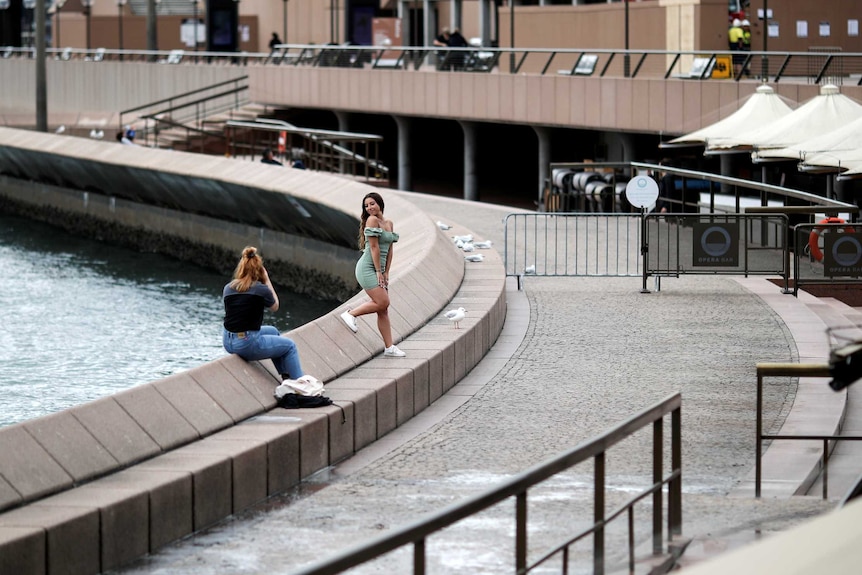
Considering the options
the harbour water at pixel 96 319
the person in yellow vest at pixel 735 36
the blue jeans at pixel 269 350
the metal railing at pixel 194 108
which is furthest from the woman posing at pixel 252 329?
the metal railing at pixel 194 108

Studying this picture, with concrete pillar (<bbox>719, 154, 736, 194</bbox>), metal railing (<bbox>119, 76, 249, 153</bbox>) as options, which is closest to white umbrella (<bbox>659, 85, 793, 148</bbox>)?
concrete pillar (<bbox>719, 154, 736, 194</bbox>)

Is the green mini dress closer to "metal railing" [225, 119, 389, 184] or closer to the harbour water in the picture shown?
the harbour water

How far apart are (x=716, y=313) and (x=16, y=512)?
35.3 ft

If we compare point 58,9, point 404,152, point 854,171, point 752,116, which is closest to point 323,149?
point 404,152

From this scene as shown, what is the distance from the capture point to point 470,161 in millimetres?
43406

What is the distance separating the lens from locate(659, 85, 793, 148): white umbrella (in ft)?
88.2

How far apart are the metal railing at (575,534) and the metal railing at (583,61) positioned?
904 inches

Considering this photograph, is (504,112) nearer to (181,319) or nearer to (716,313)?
(181,319)

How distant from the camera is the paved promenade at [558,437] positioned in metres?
7.12

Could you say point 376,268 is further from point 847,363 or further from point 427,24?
point 427,24

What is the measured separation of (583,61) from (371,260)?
24100 mm

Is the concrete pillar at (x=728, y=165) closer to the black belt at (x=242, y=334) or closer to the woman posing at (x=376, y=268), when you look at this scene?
the woman posing at (x=376, y=268)

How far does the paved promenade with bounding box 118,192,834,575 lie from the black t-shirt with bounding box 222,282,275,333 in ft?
4.17

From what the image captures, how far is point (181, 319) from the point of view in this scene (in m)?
26.8
